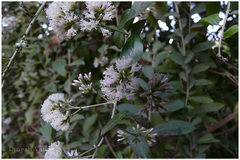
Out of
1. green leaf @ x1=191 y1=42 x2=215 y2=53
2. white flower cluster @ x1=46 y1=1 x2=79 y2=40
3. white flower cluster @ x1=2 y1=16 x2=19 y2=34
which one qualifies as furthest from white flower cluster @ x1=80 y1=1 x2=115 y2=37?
white flower cluster @ x1=2 y1=16 x2=19 y2=34

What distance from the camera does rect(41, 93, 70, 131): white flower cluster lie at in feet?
1.49

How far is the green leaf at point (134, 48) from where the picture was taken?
16.4 inches

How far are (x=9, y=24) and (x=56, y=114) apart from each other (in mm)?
1034

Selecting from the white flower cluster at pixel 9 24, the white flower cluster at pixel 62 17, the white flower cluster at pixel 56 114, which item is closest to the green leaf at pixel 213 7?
the white flower cluster at pixel 62 17

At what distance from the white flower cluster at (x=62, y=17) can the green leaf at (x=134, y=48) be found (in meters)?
0.15

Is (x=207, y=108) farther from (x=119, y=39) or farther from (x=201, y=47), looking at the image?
(x=119, y=39)

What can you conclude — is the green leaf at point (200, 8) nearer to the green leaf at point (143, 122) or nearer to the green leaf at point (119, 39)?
the green leaf at point (119, 39)

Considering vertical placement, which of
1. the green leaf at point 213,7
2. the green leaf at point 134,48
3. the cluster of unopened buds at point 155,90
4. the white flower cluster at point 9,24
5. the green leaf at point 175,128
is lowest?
the green leaf at point 175,128

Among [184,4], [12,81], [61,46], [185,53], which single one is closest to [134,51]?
[185,53]

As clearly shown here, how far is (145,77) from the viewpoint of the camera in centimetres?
81

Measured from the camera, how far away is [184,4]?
0.82 m

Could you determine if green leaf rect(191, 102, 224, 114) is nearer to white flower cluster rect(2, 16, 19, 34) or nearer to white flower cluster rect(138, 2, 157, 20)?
white flower cluster rect(138, 2, 157, 20)

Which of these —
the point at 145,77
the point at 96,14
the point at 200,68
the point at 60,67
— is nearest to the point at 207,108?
the point at 200,68

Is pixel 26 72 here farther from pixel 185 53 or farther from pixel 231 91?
pixel 231 91
